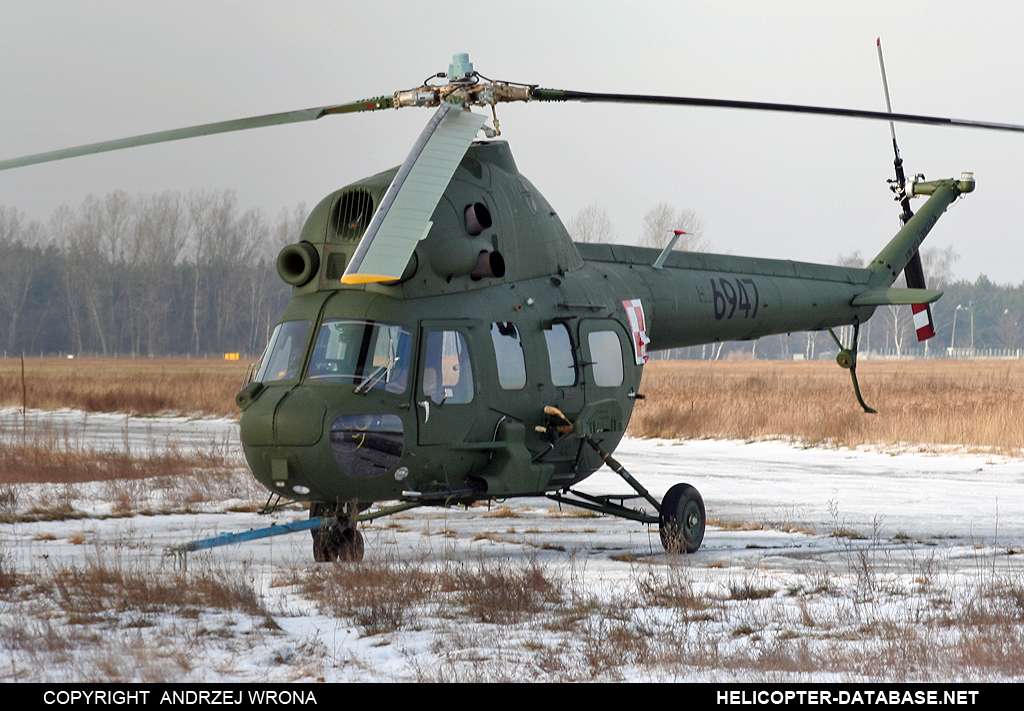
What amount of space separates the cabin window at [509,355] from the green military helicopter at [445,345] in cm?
1

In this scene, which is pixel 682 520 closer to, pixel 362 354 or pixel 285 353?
pixel 362 354

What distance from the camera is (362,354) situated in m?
8.54

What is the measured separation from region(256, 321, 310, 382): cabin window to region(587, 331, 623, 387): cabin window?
2754 millimetres

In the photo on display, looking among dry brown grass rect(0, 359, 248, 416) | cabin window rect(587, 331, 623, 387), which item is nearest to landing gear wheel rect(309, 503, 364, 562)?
cabin window rect(587, 331, 623, 387)

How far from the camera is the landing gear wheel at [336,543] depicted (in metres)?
9.38

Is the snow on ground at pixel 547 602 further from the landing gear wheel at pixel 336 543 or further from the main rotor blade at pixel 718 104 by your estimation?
the main rotor blade at pixel 718 104

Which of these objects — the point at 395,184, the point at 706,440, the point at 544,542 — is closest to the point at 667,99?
the point at 395,184

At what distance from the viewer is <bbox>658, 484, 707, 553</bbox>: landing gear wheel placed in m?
9.92

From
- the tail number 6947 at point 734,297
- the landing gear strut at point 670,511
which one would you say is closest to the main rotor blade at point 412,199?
the landing gear strut at point 670,511

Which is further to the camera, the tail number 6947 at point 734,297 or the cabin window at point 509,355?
the tail number 6947 at point 734,297

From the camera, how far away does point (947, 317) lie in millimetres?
150625

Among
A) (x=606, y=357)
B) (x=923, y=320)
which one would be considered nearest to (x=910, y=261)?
(x=923, y=320)
